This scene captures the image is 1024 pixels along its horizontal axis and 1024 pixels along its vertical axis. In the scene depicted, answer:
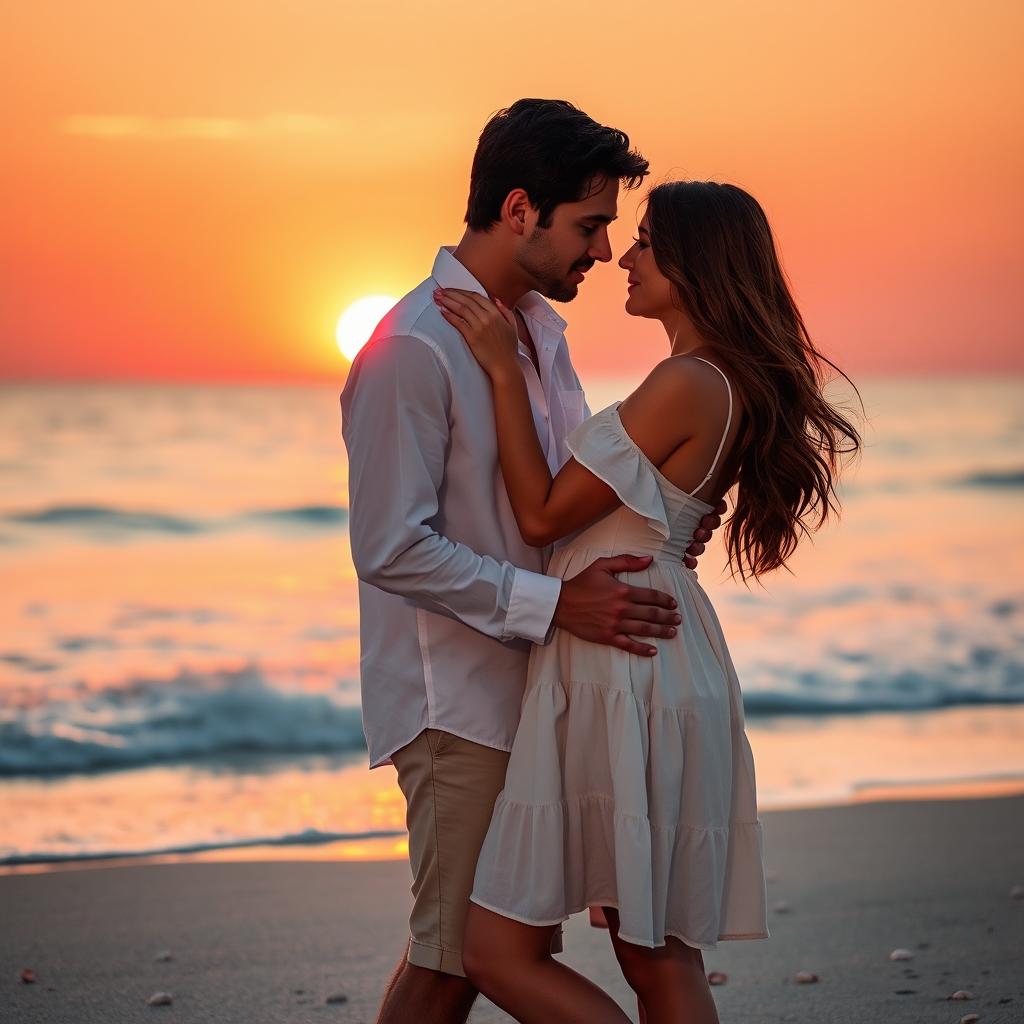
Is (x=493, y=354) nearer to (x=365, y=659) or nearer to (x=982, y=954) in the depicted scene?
(x=365, y=659)

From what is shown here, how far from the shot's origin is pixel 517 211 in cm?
316

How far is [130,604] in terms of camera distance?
13.8m

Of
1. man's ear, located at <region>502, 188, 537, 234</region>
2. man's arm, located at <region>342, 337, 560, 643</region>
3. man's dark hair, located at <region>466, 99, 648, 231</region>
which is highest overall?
man's dark hair, located at <region>466, 99, 648, 231</region>

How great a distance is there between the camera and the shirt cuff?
9.58 ft

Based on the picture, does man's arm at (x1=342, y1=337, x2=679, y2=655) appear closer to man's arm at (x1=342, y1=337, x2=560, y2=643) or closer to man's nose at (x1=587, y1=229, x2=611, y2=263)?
man's arm at (x1=342, y1=337, x2=560, y2=643)

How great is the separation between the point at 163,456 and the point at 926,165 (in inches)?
578

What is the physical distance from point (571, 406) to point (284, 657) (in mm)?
8041

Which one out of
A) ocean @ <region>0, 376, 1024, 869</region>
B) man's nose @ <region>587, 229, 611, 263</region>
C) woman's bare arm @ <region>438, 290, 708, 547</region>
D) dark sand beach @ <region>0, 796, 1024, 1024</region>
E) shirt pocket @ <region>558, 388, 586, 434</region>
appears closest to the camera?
woman's bare arm @ <region>438, 290, 708, 547</region>

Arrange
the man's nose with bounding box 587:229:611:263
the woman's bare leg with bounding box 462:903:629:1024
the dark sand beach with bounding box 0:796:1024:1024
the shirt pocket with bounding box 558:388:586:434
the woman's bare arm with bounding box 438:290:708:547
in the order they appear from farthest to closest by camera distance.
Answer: the dark sand beach with bounding box 0:796:1024:1024 → the shirt pocket with bounding box 558:388:586:434 → the man's nose with bounding box 587:229:611:263 → the woman's bare arm with bounding box 438:290:708:547 → the woman's bare leg with bounding box 462:903:629:1024

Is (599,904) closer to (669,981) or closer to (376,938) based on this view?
(669,981)

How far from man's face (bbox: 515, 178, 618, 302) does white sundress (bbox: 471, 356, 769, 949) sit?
1.29 feet

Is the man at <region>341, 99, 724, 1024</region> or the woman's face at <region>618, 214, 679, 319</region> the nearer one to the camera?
the man at <region>341, 99, 724, 1024</region>

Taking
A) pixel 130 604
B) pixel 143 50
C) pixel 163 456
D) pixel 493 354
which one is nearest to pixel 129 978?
pixel 493 354

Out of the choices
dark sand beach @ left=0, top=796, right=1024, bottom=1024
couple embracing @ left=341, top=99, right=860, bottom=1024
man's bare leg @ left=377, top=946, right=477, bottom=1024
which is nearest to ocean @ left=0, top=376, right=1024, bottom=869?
dark sand beach @ left=0, top=796, right=1024, bottom=1024
